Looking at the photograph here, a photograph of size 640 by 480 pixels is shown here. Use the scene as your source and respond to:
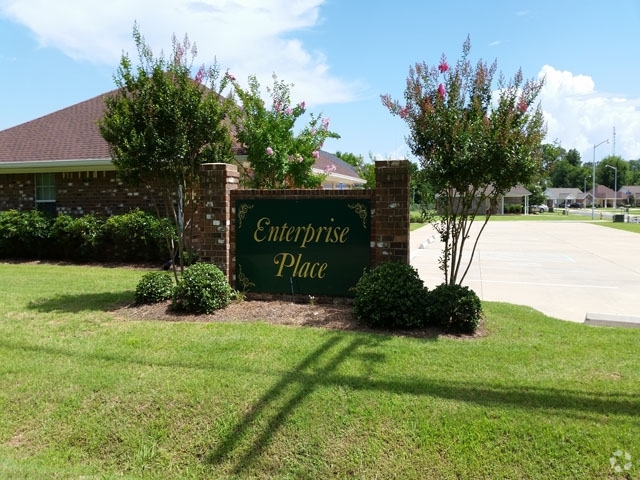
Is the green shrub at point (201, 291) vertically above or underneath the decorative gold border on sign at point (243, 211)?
underneath

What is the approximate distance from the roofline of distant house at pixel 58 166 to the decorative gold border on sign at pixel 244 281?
A: 22.6 feet

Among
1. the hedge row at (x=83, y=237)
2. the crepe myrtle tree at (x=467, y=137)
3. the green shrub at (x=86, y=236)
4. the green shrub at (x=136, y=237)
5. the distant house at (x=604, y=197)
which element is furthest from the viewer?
the distant house at (x=604, y=197)

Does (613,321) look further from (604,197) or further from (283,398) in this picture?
(604,197)

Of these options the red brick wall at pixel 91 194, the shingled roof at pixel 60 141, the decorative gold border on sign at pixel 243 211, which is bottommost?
the decorative gold border on sign at pixel 243 211

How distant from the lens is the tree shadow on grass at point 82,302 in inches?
283

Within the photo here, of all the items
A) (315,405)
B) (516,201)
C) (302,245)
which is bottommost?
(315,405)

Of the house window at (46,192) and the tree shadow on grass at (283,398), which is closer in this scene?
the tree shadow on grass at (283,398)

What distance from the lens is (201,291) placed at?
6.64 metres

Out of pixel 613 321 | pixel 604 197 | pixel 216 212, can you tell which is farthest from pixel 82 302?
pixel 604 197

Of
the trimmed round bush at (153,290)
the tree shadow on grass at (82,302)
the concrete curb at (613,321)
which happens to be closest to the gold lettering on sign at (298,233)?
the trimmed round bush at (153,290)

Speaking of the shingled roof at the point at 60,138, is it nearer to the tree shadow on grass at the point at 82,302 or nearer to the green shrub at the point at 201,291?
the tree shadow on grass at the point at 82,302

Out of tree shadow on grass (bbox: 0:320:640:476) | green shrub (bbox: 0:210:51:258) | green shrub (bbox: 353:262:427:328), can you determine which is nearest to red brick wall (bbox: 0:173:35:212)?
green shrub (bbox: 0:210:51:258)

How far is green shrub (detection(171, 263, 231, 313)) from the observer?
6.64m

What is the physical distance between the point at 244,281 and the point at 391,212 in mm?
2447
